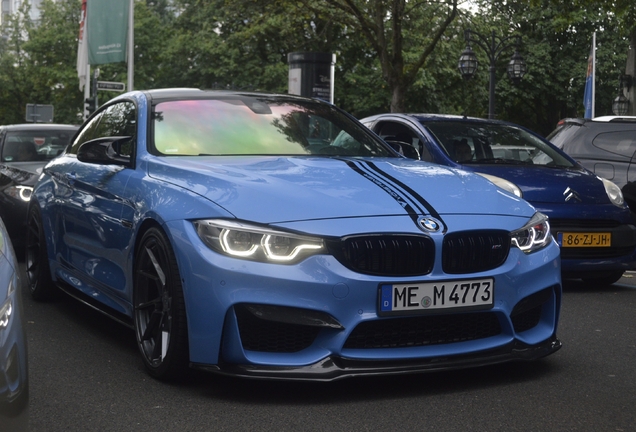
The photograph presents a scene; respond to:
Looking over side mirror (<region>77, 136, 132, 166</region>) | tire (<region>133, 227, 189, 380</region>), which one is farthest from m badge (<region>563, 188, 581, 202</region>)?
tire (<region>133, 227, 189, 380</region>)

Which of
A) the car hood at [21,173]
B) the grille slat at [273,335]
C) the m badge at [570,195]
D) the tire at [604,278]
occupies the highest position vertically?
the m badge at [570,195]

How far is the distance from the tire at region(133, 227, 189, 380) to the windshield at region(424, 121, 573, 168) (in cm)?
478

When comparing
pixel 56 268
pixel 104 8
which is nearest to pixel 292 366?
pixel 56 268

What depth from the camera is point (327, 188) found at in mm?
4824

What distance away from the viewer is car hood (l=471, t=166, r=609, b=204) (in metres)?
8.69

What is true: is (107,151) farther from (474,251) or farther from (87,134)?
(474,251)

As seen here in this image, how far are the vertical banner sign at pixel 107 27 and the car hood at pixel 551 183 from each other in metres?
17.7

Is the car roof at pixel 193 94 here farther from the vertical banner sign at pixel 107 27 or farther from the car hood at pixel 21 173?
the vertical banner sign at pixel 107 27

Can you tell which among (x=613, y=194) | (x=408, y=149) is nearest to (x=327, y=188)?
(x=408, y=149)

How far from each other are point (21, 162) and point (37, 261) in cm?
440

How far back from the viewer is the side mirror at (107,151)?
18.8 feet

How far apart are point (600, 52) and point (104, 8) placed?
87.4 ft

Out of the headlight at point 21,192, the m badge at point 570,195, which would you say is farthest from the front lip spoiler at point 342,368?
the headlight at point 21,192

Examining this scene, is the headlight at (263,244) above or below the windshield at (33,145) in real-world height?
below
